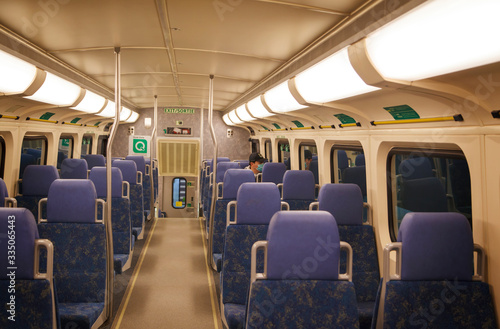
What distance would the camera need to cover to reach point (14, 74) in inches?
147

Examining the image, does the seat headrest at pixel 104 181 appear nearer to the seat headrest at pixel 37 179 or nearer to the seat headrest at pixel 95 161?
the seat headrest at pixel 37 179

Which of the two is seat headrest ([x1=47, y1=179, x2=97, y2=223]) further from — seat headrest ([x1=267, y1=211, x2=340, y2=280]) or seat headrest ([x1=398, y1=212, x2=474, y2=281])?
seat headrest ([x1=398, y1=212, x2=474, y2=281])

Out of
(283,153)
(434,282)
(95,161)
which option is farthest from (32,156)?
(434,282)

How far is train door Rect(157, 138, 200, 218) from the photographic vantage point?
12.7 metres

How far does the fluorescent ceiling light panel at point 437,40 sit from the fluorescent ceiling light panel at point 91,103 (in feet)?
16.3

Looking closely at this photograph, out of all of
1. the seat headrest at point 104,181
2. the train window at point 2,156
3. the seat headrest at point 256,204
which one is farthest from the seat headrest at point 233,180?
the train window at point 2,156

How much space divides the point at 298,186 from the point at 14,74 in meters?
3.38

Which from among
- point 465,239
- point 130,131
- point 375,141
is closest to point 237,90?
point 375,141

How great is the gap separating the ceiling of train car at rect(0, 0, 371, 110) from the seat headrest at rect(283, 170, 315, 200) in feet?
4.49

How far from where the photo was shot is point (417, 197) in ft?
17.3

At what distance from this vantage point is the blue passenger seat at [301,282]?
90.0 inches

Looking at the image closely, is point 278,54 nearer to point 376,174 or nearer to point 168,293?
point 376,174

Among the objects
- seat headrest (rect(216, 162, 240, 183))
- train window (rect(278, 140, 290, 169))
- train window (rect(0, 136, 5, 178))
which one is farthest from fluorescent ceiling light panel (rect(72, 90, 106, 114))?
train window (rect(278, 140, 290, 169))

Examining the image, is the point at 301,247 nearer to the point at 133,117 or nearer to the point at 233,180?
the point at 233,180
